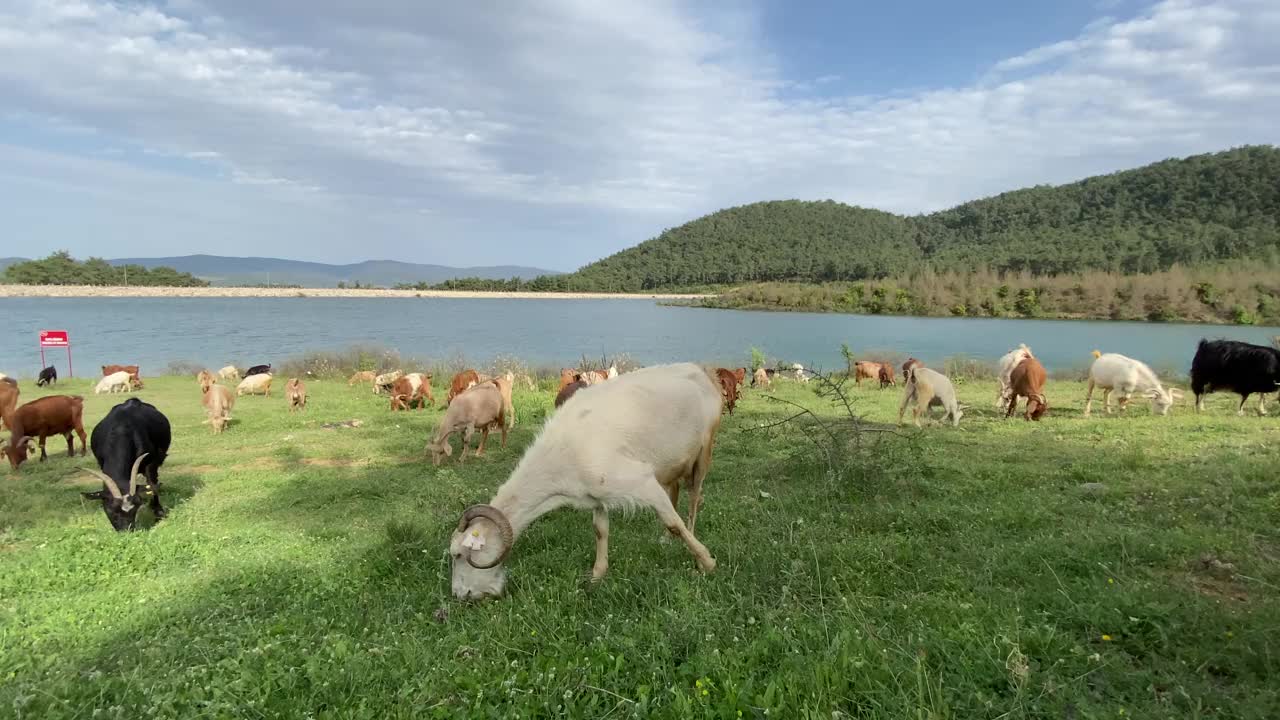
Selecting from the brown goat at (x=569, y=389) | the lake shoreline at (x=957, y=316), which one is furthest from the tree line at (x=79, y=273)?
the brown goat at (x=569, y=389)

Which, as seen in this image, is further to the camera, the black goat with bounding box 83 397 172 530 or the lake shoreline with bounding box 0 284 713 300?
the lake shoreline with bounding box 0 284 713 300

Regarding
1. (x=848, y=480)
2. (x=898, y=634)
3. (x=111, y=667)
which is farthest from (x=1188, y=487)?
(x=111, y=667)

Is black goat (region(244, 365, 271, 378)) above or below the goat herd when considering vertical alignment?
below

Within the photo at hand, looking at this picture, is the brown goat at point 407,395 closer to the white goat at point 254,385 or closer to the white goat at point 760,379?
the white goat at point 254,385

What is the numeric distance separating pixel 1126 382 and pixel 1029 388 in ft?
8.71

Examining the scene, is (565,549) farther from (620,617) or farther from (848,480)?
(848,480)

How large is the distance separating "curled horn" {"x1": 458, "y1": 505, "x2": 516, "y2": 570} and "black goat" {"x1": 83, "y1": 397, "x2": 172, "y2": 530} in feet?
16.2

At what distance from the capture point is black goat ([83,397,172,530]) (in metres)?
6.94

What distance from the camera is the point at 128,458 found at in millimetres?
7570

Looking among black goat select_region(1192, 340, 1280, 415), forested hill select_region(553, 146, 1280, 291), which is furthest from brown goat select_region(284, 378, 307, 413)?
forested hill select_region(553, 146, 1280, 291)

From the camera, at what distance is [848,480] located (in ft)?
23.8

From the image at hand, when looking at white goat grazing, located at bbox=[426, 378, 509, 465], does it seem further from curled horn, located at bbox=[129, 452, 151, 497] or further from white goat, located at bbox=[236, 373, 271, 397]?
white goat, located at bbox=[236, 373, 271, 397]

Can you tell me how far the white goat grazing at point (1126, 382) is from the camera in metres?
13.8

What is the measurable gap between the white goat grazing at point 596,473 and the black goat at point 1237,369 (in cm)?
1438
